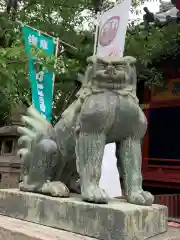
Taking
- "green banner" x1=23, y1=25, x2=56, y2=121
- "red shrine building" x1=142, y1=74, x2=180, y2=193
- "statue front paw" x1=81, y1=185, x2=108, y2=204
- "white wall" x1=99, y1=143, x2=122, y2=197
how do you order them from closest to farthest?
"statue front paw" x1=81, y1=185, x2=108, y2=204
"white wall" x1=99, y1=143, x2=122, y2=197
"green banner" x1=23, y1=25, x2=56, y2=121
"red shrine building" x1=142, y1=74, x2=180, y2=193

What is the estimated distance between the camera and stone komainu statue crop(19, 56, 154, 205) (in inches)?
66.9

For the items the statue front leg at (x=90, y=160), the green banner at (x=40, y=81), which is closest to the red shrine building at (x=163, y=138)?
the green banner at (x=40, y=81)

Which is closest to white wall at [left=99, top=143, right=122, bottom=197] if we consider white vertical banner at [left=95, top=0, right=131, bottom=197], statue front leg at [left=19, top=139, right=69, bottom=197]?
white vertical banner at [left=95, top=0, right=131, bottom=197]

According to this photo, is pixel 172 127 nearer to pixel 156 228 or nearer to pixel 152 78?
pixel 152 78

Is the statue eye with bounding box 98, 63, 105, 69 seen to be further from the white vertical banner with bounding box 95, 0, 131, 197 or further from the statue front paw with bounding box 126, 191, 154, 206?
the white vertical banner with bounding box 95, 0, 131, 197

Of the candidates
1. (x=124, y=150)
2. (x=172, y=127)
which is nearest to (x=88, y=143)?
(x=124, y=150)

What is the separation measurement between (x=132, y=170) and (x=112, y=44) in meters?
2.60

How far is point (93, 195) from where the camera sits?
1622mm

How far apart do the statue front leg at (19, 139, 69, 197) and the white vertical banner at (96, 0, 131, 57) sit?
89.4 inches

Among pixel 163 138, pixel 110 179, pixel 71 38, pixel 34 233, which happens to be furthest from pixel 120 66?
pixel 163 138

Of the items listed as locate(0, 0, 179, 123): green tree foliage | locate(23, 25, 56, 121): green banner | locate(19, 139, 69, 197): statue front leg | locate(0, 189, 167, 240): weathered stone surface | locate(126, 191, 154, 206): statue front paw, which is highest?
locate(0, 0, 179, 123): green tree foliage

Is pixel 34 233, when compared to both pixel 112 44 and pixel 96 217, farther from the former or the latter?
pixel 112 44

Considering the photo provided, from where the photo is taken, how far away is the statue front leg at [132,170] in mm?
1697

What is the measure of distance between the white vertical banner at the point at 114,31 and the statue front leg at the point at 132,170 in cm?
231
